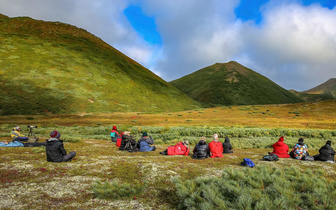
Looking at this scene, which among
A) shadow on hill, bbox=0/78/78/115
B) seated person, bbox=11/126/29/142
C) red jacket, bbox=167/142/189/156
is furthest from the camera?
shadow on hill, bbox=0/78/78/115

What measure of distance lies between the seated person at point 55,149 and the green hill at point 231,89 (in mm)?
137245

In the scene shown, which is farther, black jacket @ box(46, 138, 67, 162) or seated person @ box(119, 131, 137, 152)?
seated person @ box(119, 131, 137, 152)

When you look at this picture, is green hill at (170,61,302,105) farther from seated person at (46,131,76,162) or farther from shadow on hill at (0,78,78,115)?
seated person at (46,131,76,162)

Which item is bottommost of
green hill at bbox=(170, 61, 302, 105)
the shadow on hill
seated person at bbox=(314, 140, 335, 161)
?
seated person at bbox=(314, 140, 335, 161)

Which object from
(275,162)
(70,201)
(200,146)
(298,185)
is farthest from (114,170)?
(275,162)

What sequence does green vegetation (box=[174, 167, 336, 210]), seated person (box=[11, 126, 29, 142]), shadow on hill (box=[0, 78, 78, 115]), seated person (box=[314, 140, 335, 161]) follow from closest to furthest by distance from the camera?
green vegetation (box=[174, 167, 336, 210]), seated person (box=[314, 140, 335, 161]), seated person (box=[11, 126, 29, 142]), shadow on hill (box=[0, 78, 78, 115])

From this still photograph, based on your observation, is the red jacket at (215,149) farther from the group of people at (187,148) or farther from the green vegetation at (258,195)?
the green vegetation at (258,195)

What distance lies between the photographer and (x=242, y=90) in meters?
162

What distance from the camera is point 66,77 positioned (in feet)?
261

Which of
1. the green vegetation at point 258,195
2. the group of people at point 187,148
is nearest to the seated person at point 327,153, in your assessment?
the group of people at point 187,148

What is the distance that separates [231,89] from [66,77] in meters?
136

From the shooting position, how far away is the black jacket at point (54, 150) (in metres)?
10.4

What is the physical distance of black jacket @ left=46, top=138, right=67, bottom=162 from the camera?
10.4 metres

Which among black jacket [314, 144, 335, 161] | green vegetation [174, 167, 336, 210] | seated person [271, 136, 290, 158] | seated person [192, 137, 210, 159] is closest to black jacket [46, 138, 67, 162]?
green vegetation [174, 167, 336, 210]
